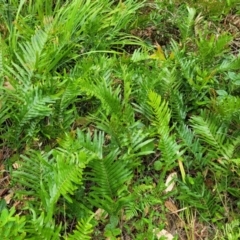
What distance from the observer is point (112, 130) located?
2.16m

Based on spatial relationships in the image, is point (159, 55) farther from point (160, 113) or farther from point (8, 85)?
point (8, 85)

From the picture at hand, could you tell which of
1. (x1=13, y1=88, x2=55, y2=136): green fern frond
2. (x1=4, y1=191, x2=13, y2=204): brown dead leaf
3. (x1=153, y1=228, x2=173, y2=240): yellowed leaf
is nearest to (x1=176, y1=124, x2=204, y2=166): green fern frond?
(x1=153, y1=228, x2=173, y2=240): yellowed leaf

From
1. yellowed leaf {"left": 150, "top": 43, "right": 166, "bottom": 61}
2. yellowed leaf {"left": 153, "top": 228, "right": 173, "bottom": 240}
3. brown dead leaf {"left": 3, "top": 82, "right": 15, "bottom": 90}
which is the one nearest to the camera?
yellowed leaf {"left": 153, "top": 228, "right": 173, "bottom": 240}

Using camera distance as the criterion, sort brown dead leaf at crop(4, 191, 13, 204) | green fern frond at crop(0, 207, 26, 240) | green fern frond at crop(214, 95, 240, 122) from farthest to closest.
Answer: green fern frond at crop(214, 95, 240, 122), brown dead leaf at crop(4, 191, 13, 204), green fern frond at crop(0, 207, 26, 240)

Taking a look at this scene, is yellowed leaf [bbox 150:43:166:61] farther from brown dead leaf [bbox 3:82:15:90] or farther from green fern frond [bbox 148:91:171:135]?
brown dead leaf [bbox 3:82:15:90]

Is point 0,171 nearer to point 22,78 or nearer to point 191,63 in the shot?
point 22,78

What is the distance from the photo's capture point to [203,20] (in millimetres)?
2863

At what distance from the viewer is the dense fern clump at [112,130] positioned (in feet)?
6.44

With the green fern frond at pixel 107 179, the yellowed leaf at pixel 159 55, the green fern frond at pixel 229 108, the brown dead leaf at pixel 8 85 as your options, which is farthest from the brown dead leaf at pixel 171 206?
the brown dead leaf at pixel 8 85

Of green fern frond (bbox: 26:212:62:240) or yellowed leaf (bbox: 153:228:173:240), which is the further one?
yellowed leaf (bbox: 153:228:173:240)

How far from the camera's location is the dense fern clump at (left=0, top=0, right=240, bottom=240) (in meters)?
1.96

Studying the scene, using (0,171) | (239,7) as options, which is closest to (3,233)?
(0,171)

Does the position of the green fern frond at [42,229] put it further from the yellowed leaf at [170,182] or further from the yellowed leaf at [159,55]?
the yellowed leaf at [159,55]

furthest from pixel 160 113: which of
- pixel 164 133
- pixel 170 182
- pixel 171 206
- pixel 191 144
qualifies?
pixel 171 206
